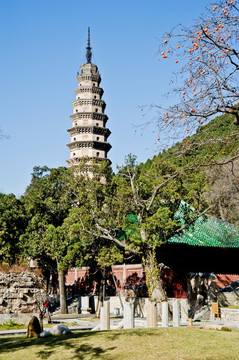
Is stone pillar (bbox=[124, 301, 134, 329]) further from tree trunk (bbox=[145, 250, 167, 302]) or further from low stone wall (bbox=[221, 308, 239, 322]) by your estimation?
low stone wall (bbox=[221, 308, 239, 322])

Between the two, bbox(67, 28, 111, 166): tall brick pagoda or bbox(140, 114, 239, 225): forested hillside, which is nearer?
bbox(140, 114, 239, 225): forested hillside

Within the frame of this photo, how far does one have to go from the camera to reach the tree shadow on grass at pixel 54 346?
8.78 metres

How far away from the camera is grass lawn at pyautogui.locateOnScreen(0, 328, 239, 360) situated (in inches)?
335

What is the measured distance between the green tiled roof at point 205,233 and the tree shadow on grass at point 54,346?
11.2 meters

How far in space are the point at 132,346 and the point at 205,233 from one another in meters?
14.1

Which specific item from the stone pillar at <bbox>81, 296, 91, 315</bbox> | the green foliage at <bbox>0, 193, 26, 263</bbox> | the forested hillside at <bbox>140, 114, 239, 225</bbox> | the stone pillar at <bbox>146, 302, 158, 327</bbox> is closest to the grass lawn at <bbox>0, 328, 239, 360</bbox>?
the stone pillar at <bbox>146, 302, 158, 327</bbox>

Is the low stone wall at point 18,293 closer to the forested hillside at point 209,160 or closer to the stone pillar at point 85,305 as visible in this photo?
the forested hillside at point 209,160

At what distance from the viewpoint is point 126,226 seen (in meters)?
20.8

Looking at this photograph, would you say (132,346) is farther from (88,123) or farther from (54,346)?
(88,123)

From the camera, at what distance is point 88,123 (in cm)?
4812

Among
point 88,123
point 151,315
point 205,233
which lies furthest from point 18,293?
point 88,123

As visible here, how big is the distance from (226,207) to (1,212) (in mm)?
21988

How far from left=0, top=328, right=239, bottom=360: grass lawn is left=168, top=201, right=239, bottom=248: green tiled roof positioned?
402 inches

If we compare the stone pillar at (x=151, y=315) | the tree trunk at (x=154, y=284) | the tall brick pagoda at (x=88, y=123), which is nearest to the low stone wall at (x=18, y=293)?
the tree trunk at (x=154, y=284)
